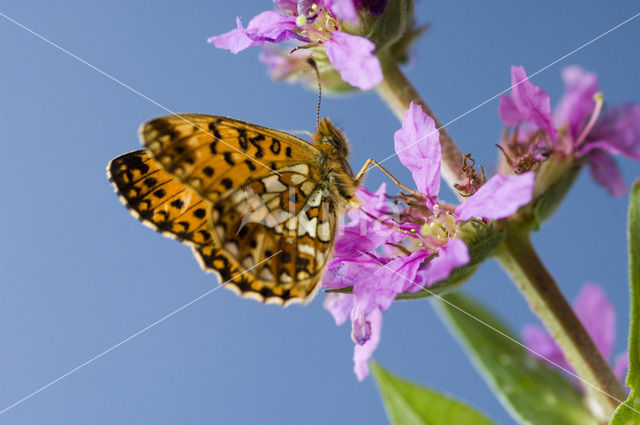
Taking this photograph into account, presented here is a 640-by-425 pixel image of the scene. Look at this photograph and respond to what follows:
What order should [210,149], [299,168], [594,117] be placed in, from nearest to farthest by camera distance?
[210,149] < [299,168] < [594,117]

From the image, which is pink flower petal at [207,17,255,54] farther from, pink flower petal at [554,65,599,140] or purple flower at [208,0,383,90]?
pink flower petal at [554,65,599,140]

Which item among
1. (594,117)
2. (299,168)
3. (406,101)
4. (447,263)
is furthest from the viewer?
(594,117)

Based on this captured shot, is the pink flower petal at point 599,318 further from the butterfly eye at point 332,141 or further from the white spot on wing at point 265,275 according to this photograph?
the white spot on wing at point 265,275

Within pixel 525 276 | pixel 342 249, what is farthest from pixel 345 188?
pixel 525 276

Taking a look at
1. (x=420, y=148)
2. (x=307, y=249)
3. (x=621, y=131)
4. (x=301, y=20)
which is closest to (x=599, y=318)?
(x=621, y=131)

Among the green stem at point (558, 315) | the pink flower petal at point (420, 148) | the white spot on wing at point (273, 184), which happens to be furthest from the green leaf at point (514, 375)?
the white spot on wing at point (273, 184)

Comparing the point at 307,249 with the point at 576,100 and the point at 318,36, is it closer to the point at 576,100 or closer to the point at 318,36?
the point at 318,36
